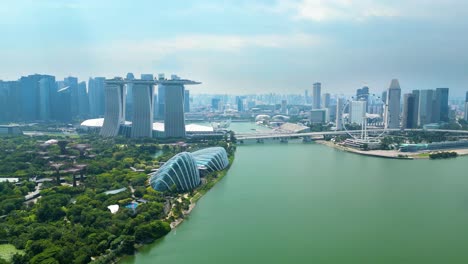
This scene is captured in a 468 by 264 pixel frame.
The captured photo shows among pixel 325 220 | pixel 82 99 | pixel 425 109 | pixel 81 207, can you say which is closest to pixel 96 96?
pixel 82 99

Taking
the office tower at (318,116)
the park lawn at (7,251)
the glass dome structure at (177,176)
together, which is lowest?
the park lawn at (7,251)

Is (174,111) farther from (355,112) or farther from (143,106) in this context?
(355,112)

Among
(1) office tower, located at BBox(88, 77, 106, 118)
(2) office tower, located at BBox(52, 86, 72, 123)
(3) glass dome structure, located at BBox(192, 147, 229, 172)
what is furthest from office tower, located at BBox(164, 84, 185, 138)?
(1) office tower, located at BBox(88, 77, 106, 118)

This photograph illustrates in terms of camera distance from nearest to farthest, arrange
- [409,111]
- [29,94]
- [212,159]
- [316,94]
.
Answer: [212,159], [409,111], [29,94], [316,94]

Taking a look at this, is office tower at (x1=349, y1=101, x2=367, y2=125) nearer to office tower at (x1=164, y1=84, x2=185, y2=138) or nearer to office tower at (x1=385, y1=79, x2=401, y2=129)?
office tower at (x1=385, y1=79, x2=401, y2=129)

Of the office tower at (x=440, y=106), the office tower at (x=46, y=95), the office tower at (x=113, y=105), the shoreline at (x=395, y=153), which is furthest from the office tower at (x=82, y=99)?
the office tower at (x=440, y=106)

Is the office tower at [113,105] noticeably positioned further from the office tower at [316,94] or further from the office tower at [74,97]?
the office tower at [316,94]
